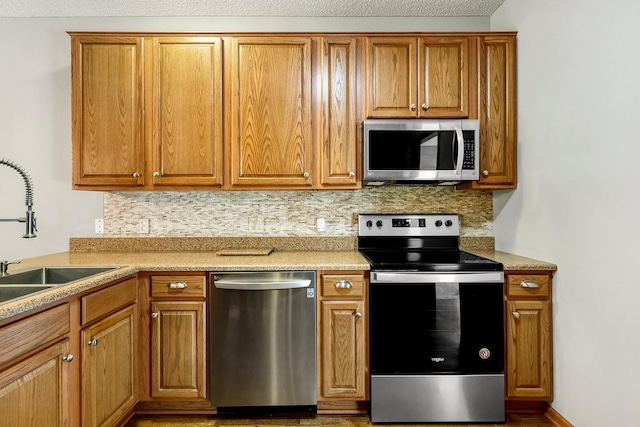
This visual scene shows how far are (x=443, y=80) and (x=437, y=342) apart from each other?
5.26 ft

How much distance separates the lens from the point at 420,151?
2275 mm

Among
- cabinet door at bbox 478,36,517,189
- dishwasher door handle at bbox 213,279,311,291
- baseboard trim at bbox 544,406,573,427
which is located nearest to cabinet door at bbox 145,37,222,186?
dishwasher door handle at bbox 213,279,311,291

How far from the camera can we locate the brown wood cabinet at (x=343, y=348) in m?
2.08

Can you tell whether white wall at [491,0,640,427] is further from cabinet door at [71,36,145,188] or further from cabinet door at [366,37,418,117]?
cabinet door at [71,36,145,188]

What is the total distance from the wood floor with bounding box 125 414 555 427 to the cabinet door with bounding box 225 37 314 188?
1.40 m

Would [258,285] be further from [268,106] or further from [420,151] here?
[420,151]

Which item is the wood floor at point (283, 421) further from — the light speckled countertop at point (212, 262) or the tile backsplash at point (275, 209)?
the tile backsplash at point (275, 209)

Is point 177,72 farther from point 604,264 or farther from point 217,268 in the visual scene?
point 604,264

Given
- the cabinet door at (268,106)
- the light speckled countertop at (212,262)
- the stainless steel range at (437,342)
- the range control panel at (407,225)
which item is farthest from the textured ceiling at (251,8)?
the stainless steel range at (437,342)

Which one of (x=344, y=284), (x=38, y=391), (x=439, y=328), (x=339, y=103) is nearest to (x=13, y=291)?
(x=38, y=391)

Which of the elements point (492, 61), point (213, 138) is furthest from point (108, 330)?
point (492, 61)

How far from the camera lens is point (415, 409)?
203cm

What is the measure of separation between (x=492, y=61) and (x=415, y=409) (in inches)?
85.2

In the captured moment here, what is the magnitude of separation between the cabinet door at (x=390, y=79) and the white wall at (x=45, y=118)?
0.85 m
